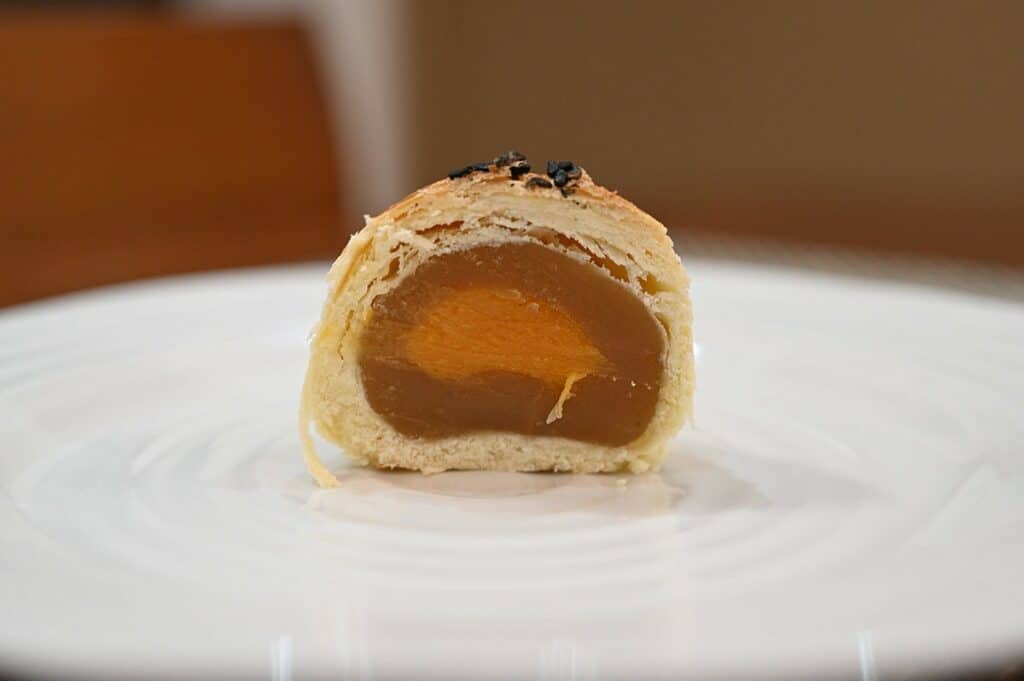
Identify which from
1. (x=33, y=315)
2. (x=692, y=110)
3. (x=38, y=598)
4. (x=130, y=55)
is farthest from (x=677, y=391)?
(x=692, y=110)

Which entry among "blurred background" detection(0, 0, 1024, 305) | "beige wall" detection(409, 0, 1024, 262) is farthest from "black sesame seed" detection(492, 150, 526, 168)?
"beige wall" detection(409, 0, 1024, 262)

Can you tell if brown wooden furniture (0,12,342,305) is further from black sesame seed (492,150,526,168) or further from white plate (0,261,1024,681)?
black sesame seed (492,150,526,168)

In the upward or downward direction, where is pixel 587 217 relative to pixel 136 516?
upward

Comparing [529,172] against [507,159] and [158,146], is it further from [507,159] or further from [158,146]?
[158,146]

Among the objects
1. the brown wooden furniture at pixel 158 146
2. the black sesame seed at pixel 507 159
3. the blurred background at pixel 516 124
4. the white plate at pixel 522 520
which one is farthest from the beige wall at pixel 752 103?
the black sesame seed at pixel 507 159

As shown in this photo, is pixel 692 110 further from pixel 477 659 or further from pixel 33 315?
pixel 477 659

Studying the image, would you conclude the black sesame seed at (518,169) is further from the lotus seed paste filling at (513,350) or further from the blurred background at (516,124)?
the blurred background at (516,124)

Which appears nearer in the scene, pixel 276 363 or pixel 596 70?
pixel 276 363
